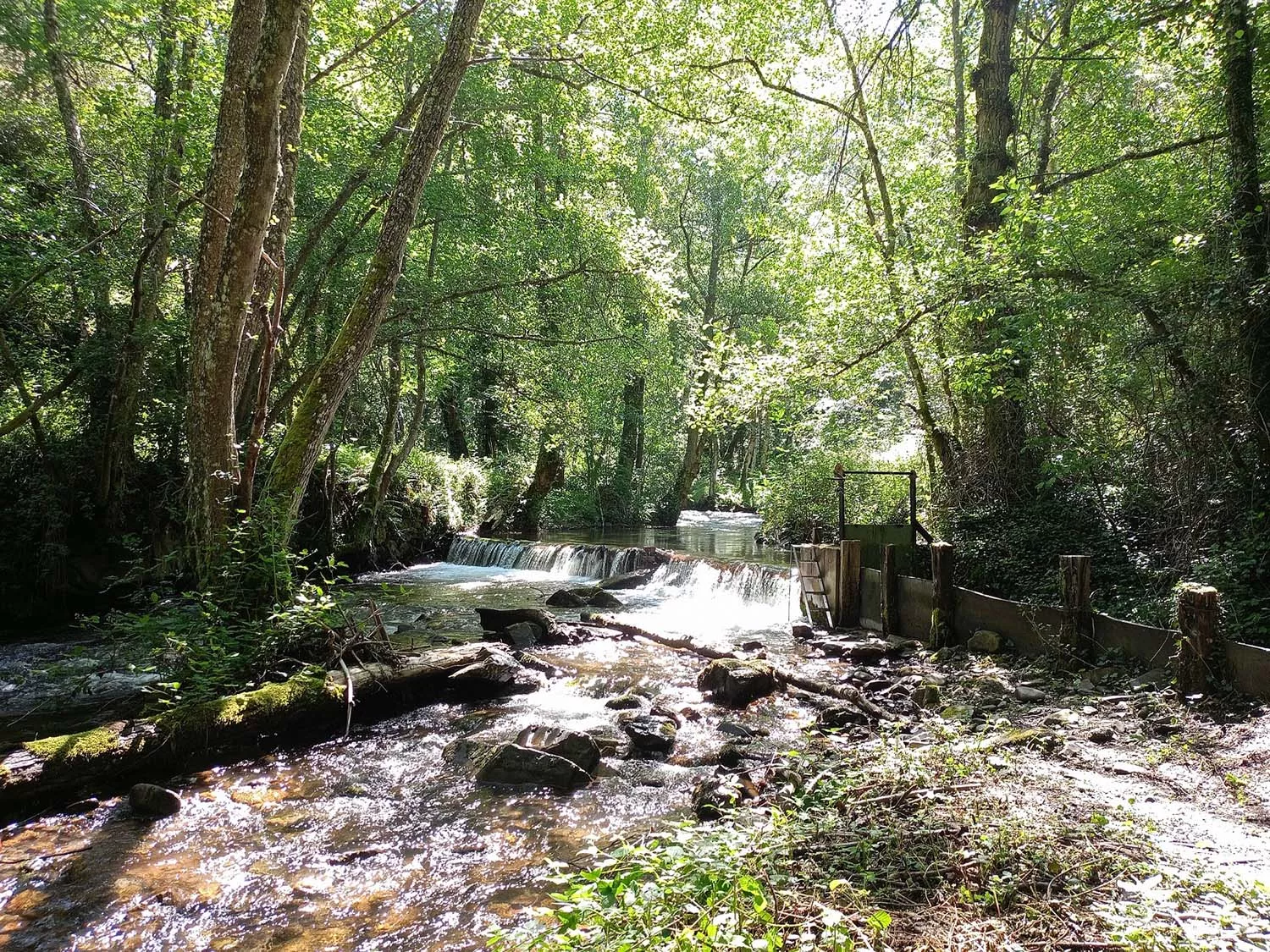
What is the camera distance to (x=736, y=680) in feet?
26.4

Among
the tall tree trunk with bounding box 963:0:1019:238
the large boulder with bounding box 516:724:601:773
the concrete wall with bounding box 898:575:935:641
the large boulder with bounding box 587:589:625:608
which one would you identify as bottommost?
the large boulder with bounding box 516:724:601:773

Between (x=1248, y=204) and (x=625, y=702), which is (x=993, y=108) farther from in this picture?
(x=625, y=702)

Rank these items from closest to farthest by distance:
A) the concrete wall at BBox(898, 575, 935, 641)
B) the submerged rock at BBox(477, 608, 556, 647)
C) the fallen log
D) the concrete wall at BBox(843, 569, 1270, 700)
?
1. the concrete wall at BBox(843, 569, 1270, 700)
2. the fallen log
3. the concrete wall at BBox(898, 575, 935, 641)
4. the submerged rock at BBox(477, 608, 556, 647)

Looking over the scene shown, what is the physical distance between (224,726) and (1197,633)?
8757 millimetres

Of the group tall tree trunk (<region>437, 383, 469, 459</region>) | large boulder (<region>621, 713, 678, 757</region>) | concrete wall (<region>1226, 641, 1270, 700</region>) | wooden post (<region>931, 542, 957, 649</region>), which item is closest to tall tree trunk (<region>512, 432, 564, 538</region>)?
tall tree trunk (<region>437, 383, 469, 459</region>)

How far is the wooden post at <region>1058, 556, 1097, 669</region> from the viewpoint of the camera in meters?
7.78

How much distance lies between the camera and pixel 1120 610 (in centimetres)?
817

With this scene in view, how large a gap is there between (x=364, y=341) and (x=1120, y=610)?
30.4 ft

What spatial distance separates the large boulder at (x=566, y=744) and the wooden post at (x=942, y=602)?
562 cm

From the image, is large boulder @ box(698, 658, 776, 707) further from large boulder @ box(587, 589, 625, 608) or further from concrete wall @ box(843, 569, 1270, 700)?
large boulder @ box(587, 589, 625, 608)

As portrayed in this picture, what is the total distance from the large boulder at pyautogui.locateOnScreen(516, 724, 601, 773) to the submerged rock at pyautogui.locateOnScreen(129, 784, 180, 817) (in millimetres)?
2712

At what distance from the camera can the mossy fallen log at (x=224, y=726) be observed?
16.7 ft

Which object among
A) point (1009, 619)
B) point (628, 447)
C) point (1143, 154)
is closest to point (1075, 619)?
point (1009, 619)

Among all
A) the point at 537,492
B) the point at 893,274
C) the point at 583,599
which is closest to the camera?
the point at 893,274
